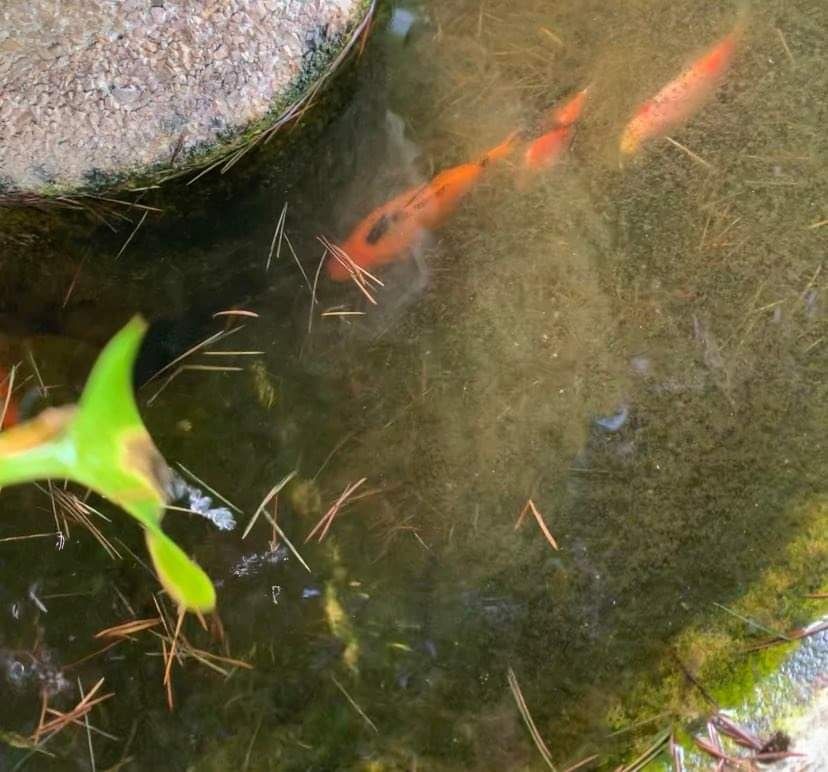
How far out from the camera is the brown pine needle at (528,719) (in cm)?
179

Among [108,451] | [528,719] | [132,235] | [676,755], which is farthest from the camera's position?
[132,235]

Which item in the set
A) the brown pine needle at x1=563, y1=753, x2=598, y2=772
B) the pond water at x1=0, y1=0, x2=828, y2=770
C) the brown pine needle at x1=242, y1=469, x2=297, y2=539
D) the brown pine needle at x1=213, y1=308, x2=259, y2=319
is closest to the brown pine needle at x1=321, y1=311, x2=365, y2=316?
the pond water at x1=0, y1=0, x2=828, y2=770

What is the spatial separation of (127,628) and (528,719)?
3.01 ft

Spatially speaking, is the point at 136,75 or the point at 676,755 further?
the point at 676,755

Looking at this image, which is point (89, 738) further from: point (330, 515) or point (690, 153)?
point (690, 153)

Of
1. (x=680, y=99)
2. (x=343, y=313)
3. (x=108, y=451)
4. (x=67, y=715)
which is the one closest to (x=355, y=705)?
(x=67, y=715)

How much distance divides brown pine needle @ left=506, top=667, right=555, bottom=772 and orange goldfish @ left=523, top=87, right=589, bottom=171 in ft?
3.87

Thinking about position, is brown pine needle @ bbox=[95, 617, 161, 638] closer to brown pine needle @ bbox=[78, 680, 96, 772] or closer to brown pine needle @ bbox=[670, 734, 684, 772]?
brown pine needle @ bbox=[78, 680, 96, 772]

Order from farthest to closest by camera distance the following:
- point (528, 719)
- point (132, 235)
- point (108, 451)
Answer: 1. point (132, 235)
2. point (528, 719)
3. point (108, 451)

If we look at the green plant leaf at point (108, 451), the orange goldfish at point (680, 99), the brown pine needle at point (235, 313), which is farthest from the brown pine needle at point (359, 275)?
the orange goldfish at point (680, 99)

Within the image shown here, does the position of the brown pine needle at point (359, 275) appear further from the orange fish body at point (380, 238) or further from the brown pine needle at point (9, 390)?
the brown pine needle at point (9, 390)

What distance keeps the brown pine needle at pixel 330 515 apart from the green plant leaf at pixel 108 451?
26 cm

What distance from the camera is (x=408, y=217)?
6.40 feet

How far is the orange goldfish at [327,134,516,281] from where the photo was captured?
1934 mm
